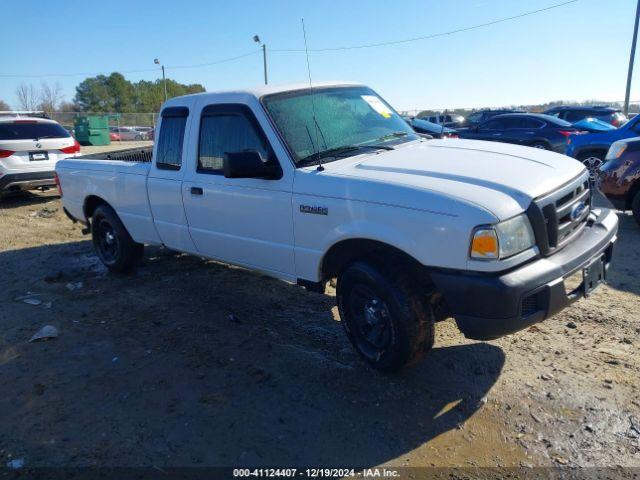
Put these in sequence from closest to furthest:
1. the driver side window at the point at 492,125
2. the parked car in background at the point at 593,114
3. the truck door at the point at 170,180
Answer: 1. the truck door at the point at 170,180
2. the driver side window at the point at 492,125
3. the parked car in background at the point at 593,114

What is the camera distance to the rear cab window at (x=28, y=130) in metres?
10.6

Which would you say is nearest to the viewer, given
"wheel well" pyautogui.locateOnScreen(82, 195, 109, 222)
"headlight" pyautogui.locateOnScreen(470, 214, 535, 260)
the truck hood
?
"headlight" pyautogui.locateOnScreen(470, 214, 535, 260)

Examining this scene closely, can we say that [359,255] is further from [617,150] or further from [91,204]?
[617,150]

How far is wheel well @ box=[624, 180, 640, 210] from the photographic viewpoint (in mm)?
7125

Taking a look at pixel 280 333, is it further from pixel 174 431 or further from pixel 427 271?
pixel 427 271

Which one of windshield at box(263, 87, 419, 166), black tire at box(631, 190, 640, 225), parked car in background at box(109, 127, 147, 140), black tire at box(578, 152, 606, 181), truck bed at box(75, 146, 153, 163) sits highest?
windshield at box(263, 87, 419, 166)

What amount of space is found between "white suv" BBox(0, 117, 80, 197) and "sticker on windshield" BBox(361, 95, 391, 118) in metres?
8.21

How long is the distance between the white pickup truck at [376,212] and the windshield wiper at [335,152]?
0.01m

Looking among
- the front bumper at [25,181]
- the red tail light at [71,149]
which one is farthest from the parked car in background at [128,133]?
the front bumper at [25,181]

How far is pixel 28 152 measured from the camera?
34.8 feet

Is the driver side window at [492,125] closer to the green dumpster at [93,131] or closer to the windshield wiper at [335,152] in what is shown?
the windshield wiper at [335,152]

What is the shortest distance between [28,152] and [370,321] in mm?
9555

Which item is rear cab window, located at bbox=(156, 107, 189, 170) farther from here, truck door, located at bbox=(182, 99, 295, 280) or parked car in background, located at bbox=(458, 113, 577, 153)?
parked car in background, located at bbox=(458, 113, 577, 153)

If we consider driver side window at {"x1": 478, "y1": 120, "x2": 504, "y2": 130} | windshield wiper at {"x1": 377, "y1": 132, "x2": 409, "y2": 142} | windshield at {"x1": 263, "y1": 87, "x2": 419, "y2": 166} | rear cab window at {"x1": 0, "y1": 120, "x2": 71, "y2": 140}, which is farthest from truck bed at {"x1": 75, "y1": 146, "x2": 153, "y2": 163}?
driver side window at {"x1": 478, "y1": 120, "x2": 504, "y2": 130}
